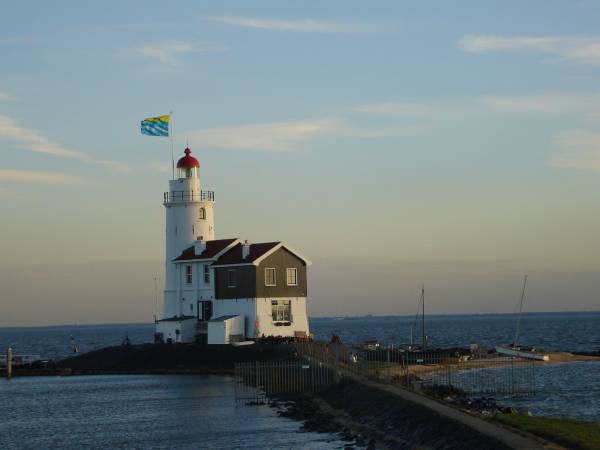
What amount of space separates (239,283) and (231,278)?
0.94m

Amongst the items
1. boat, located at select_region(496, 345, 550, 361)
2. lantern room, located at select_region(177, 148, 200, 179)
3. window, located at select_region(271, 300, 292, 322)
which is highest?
lantern room, located at select_region(177, 148, 200, 179)

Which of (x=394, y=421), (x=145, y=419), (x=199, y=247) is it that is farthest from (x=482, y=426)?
(x=199, y=247)

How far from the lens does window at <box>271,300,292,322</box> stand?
66.2 m

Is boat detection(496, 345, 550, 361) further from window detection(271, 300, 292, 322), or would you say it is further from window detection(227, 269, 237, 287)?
window detection(227, 269, 237, 287)

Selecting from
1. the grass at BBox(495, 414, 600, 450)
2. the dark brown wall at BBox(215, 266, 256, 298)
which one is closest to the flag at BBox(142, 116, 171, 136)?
the dark brown wall at BBox(215, 266, 256, 298)

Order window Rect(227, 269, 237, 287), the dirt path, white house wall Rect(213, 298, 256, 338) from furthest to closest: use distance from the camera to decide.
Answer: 1. window Rect(227, 269, 237, 287)
2. white house wall Rect(213, 298, 256, 338)
3. the dirt path

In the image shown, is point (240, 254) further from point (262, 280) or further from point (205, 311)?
point (205, 311)

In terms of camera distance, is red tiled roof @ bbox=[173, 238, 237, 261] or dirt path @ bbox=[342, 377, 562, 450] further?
red tiled roof @ bbox=[173, 238, 237, 261]

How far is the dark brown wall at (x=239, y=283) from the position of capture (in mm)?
65625

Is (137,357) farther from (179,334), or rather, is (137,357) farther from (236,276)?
(236,276)

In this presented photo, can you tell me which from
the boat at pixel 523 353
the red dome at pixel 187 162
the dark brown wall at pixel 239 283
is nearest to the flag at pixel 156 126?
the red dome at pixel 187 162

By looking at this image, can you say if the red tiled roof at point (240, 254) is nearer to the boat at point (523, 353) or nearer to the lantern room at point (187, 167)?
the lantern room at point (187, 167)

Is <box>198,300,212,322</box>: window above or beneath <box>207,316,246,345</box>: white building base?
above

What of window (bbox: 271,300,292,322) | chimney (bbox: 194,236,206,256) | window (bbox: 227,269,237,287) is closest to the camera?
window (bbox: 271,300,292,322)
